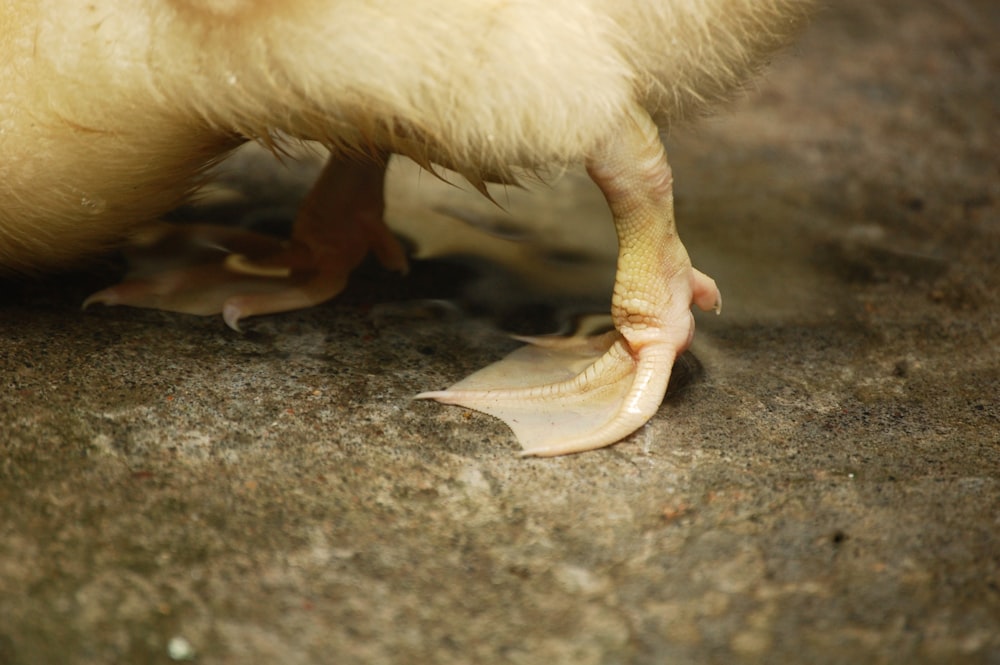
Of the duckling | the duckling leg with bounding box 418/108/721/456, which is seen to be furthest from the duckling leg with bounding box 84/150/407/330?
the duckling leg with bounding box 418/108/721/456

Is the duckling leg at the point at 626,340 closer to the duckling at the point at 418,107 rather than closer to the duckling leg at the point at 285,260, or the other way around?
the duckling at the point at 418,107

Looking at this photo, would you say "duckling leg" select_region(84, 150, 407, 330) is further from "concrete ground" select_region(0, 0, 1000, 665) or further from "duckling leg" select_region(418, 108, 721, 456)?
"duckling leg" select_region(418, 108, 721, 456)

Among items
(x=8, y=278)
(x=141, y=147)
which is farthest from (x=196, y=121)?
(x=8, y=278)

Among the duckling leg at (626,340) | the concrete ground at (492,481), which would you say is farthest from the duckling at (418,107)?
the concrete ground at (492,481)

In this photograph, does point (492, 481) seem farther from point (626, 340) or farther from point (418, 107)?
point (418, 107)

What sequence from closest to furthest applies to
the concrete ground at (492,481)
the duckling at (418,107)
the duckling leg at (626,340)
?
the concrete ground at (492,481) < the duckling at (418,107) < the duckling leg at (626,340)

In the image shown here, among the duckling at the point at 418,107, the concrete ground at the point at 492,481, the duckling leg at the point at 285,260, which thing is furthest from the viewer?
the duckling leg at the point at 285,260

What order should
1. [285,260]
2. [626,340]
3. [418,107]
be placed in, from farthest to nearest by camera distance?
[285,260] → [626,340] → [418,107]

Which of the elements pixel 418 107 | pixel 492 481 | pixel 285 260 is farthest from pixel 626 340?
pixel 285 260
